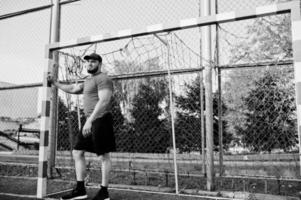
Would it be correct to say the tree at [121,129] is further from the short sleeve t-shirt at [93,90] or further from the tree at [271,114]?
the tree at [271,114]

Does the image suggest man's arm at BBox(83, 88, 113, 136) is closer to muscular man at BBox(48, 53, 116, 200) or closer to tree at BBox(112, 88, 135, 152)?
muscular man at BBox(48, 53, 116, 200)

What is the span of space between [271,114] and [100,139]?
2.47 m

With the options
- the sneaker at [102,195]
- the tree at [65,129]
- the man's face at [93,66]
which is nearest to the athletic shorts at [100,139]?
the sneaker at [102,195]

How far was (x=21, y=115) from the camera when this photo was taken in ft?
15.7

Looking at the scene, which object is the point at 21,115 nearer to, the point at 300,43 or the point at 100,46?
the point at 100,46

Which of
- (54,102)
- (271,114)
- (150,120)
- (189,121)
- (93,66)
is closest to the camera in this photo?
(93,66)

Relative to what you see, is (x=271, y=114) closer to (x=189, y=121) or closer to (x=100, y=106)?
(x=189, y=121)

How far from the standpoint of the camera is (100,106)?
262cm

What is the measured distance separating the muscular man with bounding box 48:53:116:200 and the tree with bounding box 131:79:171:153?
4.66 feet

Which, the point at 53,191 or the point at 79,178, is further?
the point at 53,191

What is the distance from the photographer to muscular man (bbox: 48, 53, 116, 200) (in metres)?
2.62

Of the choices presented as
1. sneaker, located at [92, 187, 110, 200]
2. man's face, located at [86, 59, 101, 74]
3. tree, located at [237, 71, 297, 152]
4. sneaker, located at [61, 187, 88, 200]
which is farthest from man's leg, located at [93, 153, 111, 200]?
tree, located at [237, 71, 297, 152]

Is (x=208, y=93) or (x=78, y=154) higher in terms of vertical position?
(x=208, y=93)

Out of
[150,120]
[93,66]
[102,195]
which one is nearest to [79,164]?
[102,195]
